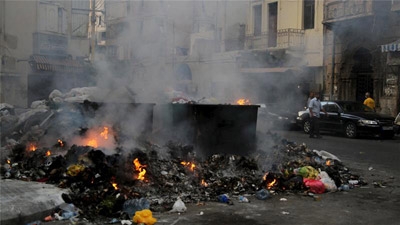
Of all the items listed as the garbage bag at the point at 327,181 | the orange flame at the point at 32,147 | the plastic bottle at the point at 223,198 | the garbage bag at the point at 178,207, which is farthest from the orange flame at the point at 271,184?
the orange flame at the point at 32,147

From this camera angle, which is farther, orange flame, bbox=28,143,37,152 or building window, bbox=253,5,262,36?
building window, bbox=253,5,262,36

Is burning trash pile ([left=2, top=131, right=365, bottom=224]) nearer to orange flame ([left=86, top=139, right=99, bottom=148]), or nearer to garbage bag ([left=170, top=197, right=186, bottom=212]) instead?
garbage bag ([left=170, top=197, right=186, bottom=212])

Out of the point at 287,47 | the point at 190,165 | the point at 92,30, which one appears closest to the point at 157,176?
the point at 190,165

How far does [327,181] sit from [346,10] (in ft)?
36.3

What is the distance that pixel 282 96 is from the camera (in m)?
15.4

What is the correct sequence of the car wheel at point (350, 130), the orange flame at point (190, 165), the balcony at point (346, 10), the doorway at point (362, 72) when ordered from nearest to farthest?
the orange flame at point (190, 165) < the balcony at point (346, 10) < the car wheel at point (350, 130) < the doorway at point (362, 72)

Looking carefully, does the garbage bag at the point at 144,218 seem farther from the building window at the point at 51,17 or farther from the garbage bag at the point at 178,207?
the building window at the point at 51,17

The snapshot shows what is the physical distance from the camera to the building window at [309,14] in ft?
68.3

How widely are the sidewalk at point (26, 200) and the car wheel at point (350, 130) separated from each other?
35.8 feet

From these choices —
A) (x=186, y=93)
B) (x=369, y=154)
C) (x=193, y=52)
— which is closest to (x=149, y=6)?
(x=193, y=52)

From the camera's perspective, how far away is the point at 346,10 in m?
15.7

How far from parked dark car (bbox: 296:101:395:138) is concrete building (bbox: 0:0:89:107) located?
8.49 meters

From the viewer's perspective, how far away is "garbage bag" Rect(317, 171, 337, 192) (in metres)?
6.22

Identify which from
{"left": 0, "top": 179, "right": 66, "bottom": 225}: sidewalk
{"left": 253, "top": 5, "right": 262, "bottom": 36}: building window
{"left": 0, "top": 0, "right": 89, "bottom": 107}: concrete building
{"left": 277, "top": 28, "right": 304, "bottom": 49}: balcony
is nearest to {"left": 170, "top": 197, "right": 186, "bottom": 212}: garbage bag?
{"left": 0, "top": 179, "right": 66, "bottom": 225}: sidewalk
